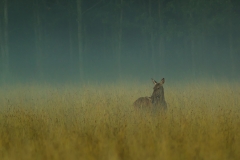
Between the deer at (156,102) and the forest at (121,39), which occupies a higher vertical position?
Result: the forest at (121,39)

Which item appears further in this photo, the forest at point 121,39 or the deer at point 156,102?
the forest at point 121,39

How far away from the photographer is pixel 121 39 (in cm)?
3725

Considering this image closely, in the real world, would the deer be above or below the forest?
below

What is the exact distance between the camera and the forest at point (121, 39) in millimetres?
35188

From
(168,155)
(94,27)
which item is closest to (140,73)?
(94,27)

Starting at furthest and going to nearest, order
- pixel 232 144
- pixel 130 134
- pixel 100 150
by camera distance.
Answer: pixel 130 134, pixel 232 144, pixel 100 150

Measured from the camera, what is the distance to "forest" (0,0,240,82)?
3519 centimetres

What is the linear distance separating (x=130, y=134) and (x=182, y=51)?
41964mm

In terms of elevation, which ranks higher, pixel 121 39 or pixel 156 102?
pixel 121 39

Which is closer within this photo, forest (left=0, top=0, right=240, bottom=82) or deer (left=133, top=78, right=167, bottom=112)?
deer (left=133, top=78, right=167, bottom=112)

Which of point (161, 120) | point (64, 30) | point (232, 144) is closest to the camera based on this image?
point (232, 144)

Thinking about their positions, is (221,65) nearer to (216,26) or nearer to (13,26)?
(216,26)

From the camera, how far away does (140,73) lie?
42594 millimetres

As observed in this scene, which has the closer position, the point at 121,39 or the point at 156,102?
the point at 156,102
